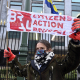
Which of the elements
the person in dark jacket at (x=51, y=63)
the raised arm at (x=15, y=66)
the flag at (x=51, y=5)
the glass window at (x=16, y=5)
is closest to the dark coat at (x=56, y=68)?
the person in dark jacket at (x=51, y=63)

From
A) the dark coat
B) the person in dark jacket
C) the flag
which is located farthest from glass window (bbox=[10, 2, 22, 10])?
the dark coat

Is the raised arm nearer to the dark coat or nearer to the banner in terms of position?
the dark coat

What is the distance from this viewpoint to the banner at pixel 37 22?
2756mm

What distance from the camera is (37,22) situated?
2.85 meters

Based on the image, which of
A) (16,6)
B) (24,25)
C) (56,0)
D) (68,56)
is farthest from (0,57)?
(56,0)

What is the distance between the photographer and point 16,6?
13.9 m

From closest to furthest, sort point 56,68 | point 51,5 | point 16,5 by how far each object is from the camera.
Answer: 1. point 56,68
2. point 51,5
3. point 16,5

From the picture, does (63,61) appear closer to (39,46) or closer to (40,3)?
(39,46)

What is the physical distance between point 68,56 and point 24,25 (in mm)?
1415

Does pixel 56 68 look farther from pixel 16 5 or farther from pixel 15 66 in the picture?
pixel 16 5

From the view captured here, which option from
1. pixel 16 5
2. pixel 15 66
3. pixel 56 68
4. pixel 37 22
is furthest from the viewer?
pixel 16 5

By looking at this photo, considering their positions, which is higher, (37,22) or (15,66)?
(37,22)

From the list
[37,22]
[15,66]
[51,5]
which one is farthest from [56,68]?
[51,5]

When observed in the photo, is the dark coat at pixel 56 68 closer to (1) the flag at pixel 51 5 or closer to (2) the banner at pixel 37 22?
(2) the banner at pixel 37 22
